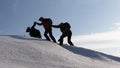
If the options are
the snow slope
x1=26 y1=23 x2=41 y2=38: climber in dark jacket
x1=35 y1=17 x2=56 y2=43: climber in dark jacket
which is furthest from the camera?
x1=26 y1=23 x2=41 y2=38: climber in dark jacket

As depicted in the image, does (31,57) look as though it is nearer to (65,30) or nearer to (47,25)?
(47,25)

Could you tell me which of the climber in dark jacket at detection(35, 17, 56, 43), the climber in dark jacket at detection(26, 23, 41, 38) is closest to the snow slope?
the climber in dark jacket at detection(35, 17, 56, 43)

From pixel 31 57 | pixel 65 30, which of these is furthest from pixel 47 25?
pixel 31 57

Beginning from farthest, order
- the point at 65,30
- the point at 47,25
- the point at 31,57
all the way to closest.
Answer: the point at 65,30 < the point at 47,25 < the point at 31,57

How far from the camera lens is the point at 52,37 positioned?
18641 mm

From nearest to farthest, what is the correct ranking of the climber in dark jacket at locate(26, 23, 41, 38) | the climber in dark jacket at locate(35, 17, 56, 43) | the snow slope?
the snow slope < the climber in dark jacket at locate(35, 17, 56, 43) < the climber in dark jacket at locate(26, 23, 41, 38)

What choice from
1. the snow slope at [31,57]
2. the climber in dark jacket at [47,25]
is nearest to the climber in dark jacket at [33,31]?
the climber in dark jacket at [47,25]

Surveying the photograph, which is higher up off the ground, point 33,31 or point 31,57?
point 33,31

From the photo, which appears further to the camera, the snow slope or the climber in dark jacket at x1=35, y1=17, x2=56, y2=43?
the climber in dark jacket at x1=35, y1=17, x2=56, y2=43

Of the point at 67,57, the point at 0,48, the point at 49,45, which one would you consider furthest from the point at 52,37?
the point at 0,48

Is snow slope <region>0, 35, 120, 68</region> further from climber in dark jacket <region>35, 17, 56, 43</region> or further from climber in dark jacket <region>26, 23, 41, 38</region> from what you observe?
climber in dark jacket <region>26, 23, 41, 38</region>

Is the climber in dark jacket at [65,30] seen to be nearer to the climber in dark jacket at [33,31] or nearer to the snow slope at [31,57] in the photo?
the climber in dark jacket at [33,31]

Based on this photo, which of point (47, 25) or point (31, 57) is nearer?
point (31, 57)

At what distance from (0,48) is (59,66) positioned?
228 cm
